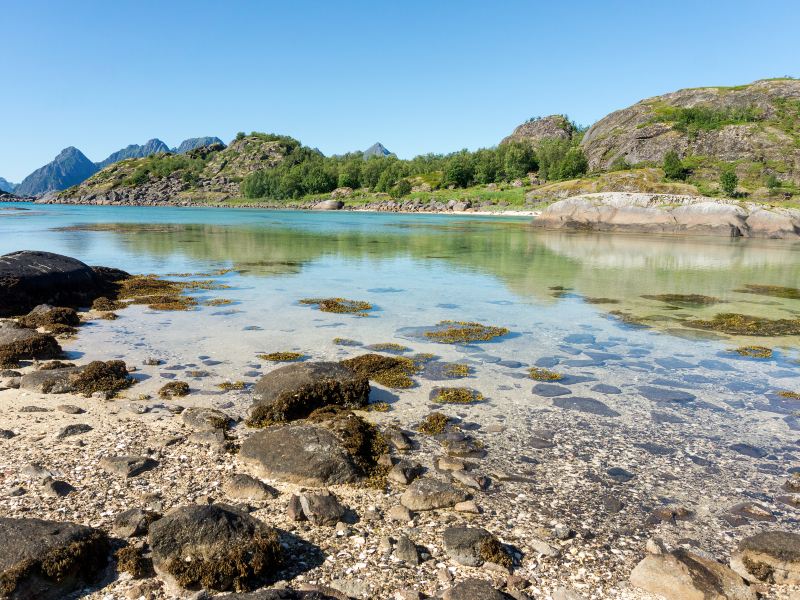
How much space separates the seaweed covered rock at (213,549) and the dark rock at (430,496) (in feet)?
6.06

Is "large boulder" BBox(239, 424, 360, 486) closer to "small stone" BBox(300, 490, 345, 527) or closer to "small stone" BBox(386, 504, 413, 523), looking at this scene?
"small stone" BBox(300, 490, 345, 527)

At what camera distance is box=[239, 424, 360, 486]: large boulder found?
23.1 ft

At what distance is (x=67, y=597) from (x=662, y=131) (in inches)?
5579

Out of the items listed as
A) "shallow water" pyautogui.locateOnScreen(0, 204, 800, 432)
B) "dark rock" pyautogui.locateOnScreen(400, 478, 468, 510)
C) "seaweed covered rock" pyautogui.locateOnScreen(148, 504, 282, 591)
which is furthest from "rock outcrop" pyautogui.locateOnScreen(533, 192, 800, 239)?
"seaweed covered rock" pyautogui.locateOnScreen(148, 504, 282, 591)

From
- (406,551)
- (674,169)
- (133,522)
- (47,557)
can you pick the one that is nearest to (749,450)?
(406,551)

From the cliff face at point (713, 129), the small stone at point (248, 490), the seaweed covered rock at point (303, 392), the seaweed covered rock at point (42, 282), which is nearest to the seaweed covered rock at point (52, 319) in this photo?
the seaweed covered rock at point (42, 282)

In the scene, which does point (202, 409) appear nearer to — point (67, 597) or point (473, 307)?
point (67, 597)

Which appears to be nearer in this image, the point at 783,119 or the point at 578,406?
the point at 578,406

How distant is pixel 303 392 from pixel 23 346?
295 inches

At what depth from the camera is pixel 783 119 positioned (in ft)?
375

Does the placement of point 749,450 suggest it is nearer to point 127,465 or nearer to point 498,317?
point 127,465

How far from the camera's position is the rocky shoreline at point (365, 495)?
509 centimetres

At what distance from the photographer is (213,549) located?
16.9 ft

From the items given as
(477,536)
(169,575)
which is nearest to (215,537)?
(169,575)
